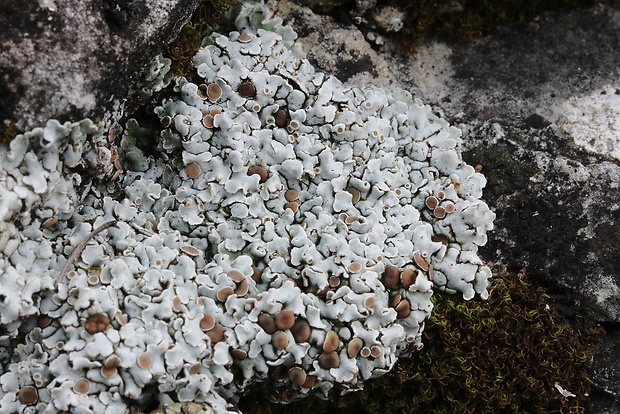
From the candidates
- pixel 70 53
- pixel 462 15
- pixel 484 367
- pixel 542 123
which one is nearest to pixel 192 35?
pixel 70 53

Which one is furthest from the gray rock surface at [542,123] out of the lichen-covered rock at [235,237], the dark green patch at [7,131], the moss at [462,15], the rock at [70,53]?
the dark green patch at [7,131]

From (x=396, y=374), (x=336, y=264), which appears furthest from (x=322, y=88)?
(x=396, y=374)

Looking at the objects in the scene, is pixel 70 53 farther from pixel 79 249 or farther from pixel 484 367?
pixel 484 367

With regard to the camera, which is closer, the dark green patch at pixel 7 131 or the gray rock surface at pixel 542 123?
the dark green patch at pixel 7 131

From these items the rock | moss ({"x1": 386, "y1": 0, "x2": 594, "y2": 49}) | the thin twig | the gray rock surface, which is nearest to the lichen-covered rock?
the thin twig

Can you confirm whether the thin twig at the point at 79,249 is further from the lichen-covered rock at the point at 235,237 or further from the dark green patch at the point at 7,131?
the dark green patch at the point at 7,131

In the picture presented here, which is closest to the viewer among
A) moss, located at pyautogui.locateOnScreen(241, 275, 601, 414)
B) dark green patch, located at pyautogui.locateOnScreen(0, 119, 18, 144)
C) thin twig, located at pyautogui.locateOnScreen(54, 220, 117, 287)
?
dark green patch, located at pyautogui.locateOnScreen(0, 119, 18, 144)

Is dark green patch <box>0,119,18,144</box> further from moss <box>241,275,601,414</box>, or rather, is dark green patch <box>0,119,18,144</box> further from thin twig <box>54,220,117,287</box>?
moss <box>241,275,601,414</box>
